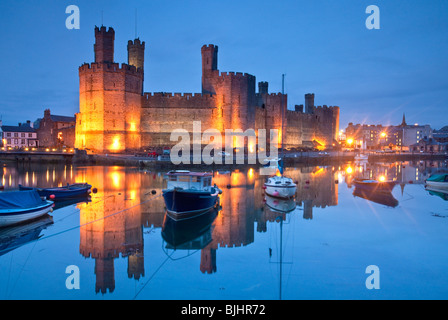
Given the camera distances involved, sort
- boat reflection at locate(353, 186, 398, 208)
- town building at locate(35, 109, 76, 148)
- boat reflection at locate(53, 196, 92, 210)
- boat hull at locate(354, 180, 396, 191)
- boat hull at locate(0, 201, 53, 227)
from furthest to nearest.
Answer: town building at locate(35, 109, 76, 148), boat hull at locate(354, 180, 396, 191), boat reflection at locate(353, 186, 398, 208), boat reflection at locate(53, 196, 92, 210), boat hull at locate(0, 201, 53, 227)

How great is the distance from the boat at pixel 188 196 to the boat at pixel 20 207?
399 cm

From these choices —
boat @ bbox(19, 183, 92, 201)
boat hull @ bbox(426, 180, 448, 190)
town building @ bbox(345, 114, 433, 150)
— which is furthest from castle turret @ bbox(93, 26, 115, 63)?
town building @ bbox(345, 114, 433, 150)

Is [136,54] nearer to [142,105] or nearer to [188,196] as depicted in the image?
[142,105]

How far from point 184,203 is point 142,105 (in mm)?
27748

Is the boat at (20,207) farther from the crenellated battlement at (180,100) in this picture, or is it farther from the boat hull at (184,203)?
the crenellated battlement at (180,100)

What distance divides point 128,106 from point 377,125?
110487 mm

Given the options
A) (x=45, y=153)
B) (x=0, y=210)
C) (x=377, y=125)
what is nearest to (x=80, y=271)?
(x=0, y=210)

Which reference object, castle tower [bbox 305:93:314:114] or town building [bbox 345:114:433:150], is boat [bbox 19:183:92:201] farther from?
town building [bbox 345:114:433:150]

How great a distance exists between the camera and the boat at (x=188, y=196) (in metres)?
12.0

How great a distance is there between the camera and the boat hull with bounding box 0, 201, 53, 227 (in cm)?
1051

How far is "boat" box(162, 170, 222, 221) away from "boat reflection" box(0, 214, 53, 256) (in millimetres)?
3844

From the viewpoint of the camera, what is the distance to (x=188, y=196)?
39.7 feet

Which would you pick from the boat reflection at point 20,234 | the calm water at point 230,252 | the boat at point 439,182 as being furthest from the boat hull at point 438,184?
the boat reflection at point 20,234
